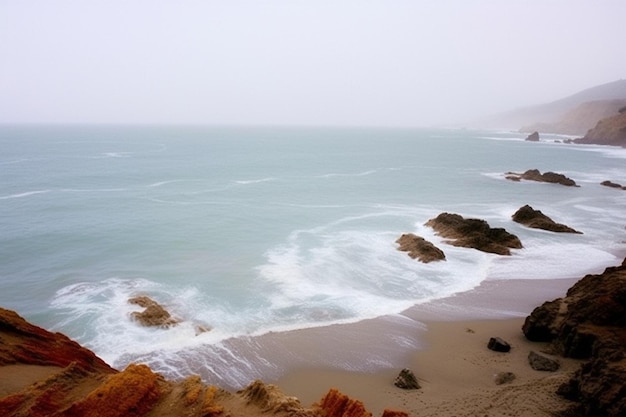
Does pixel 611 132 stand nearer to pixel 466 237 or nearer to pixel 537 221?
pixel 537 221

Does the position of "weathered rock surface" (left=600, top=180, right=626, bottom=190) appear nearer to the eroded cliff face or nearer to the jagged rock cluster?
the jagged rock cluster

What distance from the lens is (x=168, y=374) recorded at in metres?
15.8

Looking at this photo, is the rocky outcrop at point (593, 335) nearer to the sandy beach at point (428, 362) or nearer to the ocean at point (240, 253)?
the sandy beach at point (428, 362)

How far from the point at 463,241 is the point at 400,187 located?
1172 inches

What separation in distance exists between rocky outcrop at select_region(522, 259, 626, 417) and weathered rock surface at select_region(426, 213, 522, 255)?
40.5ft

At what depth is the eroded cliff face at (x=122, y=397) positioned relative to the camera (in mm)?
8102

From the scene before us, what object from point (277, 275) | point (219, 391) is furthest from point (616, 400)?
point (277, 275)

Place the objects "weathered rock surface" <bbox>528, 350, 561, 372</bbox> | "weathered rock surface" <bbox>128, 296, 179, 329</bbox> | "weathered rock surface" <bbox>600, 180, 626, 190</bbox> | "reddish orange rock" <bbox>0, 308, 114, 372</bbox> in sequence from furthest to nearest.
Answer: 1. "weathered rock surface" <bbox>600, 180, 626, 190</bbox>
2. "weathered rock surface" <bbox>128, 296, 179, 329</bbox>
3. "weathered rock surface" <bbox>528, 350, 561, 372</bbox>
4. "reddish orange rock" <bbox>0, 308, 114, 372</bbox>

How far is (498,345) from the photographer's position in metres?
17.2

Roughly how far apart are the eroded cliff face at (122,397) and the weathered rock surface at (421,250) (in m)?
21.2

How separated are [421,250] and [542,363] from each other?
47.8 ft

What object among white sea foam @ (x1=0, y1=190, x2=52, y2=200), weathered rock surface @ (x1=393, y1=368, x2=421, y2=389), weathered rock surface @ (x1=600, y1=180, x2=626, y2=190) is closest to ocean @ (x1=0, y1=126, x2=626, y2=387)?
white sea foam @ (x1=0, y1=190, x2=52, y2=200)

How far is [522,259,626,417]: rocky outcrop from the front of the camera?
37.3 feet

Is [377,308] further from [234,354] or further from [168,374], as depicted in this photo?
[168,374]
